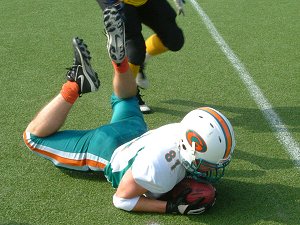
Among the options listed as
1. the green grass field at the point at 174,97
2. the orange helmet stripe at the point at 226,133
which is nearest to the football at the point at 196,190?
the green grass field at the point at 174,97

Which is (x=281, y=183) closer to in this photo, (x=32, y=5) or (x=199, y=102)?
(x=199, y=102)

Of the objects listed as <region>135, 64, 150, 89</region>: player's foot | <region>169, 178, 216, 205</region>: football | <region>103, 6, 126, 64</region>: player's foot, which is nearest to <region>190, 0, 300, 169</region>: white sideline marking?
<region>169, 178, 216, 205</region>: football

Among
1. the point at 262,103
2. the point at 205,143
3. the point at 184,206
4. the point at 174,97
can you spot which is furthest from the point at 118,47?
the point at 262,103

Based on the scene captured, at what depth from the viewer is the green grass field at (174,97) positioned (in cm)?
382

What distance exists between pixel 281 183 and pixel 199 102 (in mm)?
1743

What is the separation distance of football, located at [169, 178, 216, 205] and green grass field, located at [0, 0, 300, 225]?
0.14 metres

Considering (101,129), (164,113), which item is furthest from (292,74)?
(101,129)

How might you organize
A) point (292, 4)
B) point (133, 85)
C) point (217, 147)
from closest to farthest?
1. point (217, 147)
2. point (133, 85)
3. point (292, 4)

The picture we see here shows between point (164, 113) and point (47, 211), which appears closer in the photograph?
point (47, 211)

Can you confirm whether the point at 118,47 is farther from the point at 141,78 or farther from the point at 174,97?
the point at 174,97

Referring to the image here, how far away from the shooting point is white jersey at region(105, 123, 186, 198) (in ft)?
11.7

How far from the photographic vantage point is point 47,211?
149 inches

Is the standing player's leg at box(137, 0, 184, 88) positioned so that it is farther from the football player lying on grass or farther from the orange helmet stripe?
the orange helmet stripe

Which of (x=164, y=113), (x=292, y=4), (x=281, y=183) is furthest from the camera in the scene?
(x=292, y=4)
